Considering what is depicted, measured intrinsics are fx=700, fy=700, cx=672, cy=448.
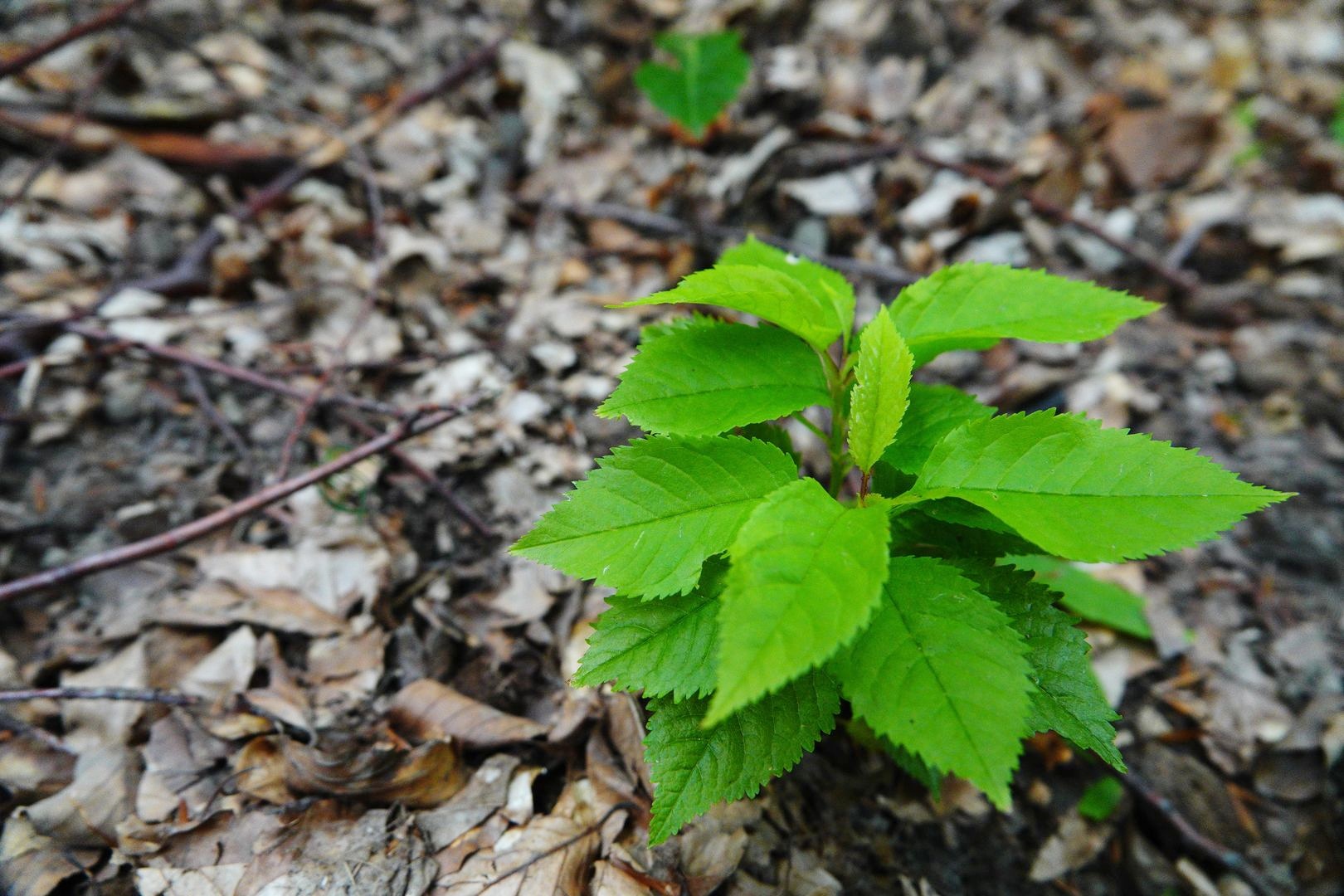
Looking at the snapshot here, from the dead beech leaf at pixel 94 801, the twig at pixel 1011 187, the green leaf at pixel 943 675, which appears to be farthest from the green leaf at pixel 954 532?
the twig at pixel 1011 187

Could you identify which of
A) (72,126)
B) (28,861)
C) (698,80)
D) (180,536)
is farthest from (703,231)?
(28,861)

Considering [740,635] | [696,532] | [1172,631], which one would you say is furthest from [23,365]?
[1172,631]

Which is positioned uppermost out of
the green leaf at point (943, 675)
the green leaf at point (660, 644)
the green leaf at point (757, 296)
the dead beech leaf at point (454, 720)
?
the green leaf at point (757, 296)

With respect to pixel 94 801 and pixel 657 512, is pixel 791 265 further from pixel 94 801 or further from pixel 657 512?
pixel 94 801

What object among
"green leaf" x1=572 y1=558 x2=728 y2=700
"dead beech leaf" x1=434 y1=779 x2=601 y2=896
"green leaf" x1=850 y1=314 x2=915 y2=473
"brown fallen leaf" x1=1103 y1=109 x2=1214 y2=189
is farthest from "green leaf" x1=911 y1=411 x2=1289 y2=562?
"brown fallen leaf" x1=1103 y1=109 x2=1214 y2=189

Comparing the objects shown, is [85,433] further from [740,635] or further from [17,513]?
[740,635]

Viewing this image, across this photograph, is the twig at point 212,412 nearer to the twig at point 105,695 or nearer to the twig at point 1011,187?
the twig at point 105,695
